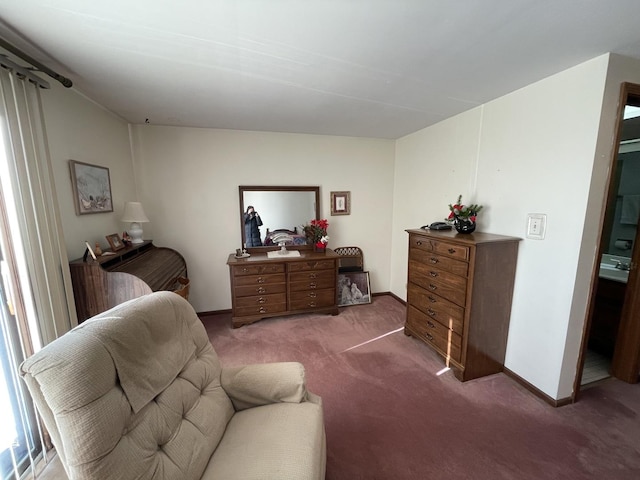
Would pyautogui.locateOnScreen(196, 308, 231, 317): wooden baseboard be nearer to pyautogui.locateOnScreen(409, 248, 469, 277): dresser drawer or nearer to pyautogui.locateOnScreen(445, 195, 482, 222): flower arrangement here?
pyautogui.locateOnScreen(409, 248, 469, 277): dresser drawer

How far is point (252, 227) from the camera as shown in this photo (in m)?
3.37

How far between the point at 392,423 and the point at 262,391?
99 cm

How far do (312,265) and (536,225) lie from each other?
2172 mm

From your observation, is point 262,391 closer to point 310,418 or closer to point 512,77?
point 310,418

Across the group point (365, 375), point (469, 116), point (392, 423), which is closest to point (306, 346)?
point (365, 375)

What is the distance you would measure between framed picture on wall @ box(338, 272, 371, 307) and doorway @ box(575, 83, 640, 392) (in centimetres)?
224

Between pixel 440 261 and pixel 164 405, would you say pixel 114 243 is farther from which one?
pixel 440 261

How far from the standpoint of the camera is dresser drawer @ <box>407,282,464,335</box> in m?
2.14

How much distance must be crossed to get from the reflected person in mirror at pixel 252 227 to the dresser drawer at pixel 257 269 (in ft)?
1.55

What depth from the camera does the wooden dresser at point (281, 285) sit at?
9.86 ft

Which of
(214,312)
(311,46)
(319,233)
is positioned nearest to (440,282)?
(319,233)

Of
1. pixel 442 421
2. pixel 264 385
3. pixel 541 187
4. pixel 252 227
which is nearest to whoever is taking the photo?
pixel 264 385

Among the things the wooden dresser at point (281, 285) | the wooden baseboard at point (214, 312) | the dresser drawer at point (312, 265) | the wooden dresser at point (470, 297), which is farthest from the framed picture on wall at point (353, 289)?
the wooden baseboard at point (214, 312)

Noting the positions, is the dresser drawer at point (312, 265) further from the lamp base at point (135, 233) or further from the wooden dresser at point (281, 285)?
the lamp base at point (135, 233)
